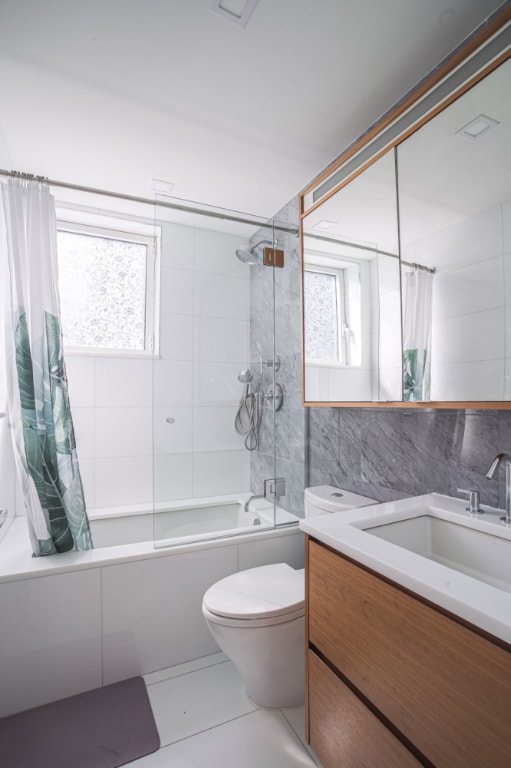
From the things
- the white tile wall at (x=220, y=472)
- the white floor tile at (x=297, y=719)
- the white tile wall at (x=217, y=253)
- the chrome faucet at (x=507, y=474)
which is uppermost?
the white tile wall at (x=217, y=253)

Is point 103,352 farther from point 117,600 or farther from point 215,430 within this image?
point 117,600

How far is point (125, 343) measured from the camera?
109 inches

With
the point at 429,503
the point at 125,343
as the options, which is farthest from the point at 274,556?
the point at 125,343

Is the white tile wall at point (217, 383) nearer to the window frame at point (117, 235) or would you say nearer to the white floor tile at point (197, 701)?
the window frame at point (117, 235)

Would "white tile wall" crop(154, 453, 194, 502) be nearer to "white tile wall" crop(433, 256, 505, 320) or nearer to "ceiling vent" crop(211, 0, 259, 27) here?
"white tile wall" crop(433, 256, 505, 320)

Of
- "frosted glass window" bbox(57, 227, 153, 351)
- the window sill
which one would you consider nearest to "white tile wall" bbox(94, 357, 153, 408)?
the window sill

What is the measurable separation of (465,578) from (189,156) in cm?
216

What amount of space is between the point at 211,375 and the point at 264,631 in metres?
1.22

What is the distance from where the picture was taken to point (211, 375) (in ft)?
6.93

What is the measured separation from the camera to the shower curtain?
1741 mm

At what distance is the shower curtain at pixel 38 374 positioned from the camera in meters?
1.74

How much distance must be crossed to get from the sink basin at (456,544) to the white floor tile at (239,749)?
82 cm

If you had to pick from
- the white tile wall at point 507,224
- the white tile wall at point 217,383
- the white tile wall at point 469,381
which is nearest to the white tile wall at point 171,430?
the white tile wall at point 217,383

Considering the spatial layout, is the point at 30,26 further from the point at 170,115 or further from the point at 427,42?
the point at 427,42
